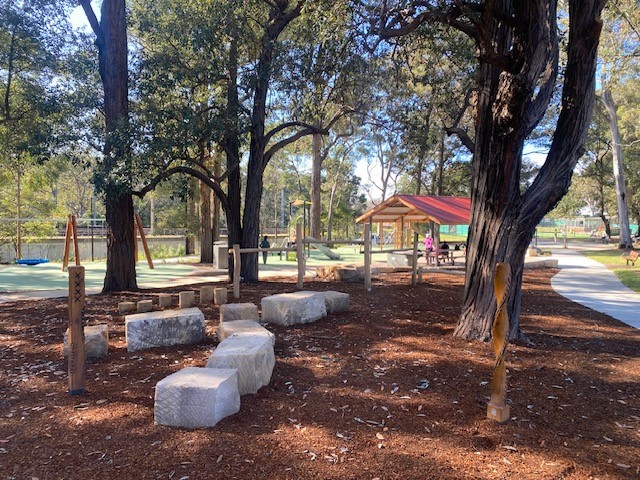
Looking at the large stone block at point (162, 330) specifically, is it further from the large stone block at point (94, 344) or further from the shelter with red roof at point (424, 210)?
the shelter with red roof at point (424, 210)

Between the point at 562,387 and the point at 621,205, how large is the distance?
29650 mm

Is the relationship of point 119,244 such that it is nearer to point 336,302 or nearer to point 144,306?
point 144,306

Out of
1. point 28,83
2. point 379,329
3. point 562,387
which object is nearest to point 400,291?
point 379,329

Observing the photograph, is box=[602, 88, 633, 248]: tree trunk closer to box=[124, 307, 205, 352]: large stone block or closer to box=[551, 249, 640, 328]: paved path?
box=[551, 249, 640, 328]: paved path

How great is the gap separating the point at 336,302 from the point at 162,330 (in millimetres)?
2768

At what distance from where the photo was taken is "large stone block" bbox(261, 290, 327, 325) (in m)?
6.24

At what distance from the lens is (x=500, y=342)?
11.2 feet

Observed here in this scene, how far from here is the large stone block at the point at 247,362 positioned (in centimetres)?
385

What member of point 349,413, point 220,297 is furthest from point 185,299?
point 349,413

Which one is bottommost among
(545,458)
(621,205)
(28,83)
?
(545,458)

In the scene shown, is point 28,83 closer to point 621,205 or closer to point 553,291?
point 553,291

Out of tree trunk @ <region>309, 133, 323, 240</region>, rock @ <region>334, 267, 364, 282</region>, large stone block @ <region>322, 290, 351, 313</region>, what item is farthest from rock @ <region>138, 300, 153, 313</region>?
tree trunk @ <region>309, 133, 323, 240</region>

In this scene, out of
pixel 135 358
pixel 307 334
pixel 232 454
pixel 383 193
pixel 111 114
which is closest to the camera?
pixel 232 454

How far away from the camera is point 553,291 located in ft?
36.2
